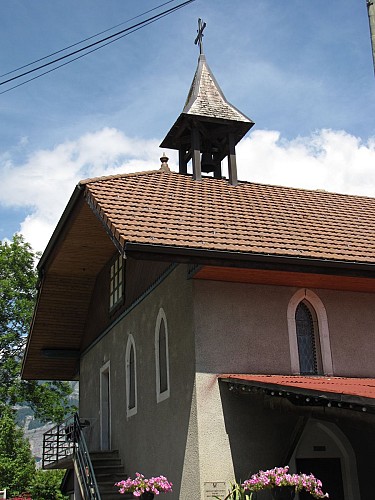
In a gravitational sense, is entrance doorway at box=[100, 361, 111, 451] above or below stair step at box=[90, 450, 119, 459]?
above

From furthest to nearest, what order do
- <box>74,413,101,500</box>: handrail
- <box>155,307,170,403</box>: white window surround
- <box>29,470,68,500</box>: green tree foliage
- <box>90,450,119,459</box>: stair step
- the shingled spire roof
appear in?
<box>29,470,68,500</box>: green tree foliage
the shingled spire roof
<box>90,450,119,459</box>: stair step
<box>74,413,101,500</box>: handrail
<box>155,307,170,403</box>: white window surround

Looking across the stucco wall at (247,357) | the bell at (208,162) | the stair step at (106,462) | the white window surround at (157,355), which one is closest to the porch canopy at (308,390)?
the stucco wall at (247,357)

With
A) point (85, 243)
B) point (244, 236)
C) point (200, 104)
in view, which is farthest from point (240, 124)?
point (244, 236)

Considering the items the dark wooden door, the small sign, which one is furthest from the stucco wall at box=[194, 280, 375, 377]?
the small sign

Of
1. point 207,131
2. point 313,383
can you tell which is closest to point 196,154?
point 207,131

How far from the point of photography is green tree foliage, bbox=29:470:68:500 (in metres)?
29.9

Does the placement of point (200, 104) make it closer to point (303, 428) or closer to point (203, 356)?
point (203, 356)

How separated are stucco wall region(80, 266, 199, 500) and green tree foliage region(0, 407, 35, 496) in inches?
722

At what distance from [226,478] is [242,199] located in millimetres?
5506

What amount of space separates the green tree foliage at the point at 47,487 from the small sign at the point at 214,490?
21604 millimetres

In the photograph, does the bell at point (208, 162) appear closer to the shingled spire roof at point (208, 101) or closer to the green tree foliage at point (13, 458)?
the shingled spire roof at point (208, 101)

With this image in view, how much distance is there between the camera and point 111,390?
51.5 ft

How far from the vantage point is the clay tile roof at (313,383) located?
796cm

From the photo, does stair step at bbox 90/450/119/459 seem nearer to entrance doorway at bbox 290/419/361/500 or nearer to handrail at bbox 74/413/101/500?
handrail at bbox 74/413/101/500
